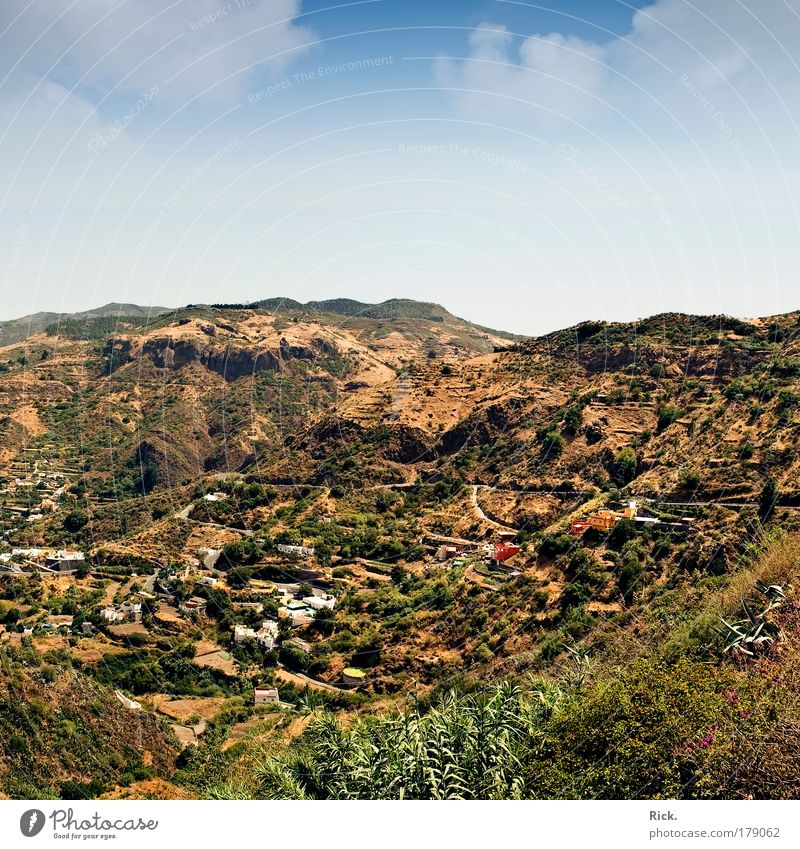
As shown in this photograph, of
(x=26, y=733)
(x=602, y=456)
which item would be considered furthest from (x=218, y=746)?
(x=602, y=456)

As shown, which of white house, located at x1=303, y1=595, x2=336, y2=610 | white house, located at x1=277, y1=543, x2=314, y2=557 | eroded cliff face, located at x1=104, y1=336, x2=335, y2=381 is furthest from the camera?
eroded cliff face, located at x1=104, y1=336, x2=335, y2=381

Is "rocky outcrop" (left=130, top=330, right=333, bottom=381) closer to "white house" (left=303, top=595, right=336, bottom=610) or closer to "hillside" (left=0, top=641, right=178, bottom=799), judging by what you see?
"white house" (left=303, top=595, right=336, bottom=610)

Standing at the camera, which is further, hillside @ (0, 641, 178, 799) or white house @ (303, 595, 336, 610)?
white house @ (303, 595, 336, 610)

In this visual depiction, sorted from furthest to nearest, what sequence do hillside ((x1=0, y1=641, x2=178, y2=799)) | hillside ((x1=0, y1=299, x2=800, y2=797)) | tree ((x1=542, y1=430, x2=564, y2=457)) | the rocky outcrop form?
the rocky outcrop → tree ((x1=542, y1=430, x2=564, y2=457)) → hillside ((x1=0, y1=299, x2=800, y2=797)) → hillside ((x1=0, y1=641, x2=178, y2=799))

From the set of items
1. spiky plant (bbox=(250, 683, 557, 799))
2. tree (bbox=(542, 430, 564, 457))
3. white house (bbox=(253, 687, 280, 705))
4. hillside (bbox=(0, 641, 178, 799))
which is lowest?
white house (bbox=(253, 687, 280, 705))

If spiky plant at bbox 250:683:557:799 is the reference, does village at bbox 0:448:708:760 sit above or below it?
below

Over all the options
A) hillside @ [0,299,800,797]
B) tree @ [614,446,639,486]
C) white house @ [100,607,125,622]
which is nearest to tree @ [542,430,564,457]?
hillside @ [0,299,800,797]
